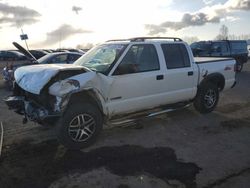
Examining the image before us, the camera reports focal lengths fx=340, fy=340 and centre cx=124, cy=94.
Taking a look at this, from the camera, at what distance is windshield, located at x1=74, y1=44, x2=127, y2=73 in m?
6.58

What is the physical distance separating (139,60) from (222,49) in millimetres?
13475

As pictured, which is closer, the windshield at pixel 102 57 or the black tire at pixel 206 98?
the windshield at pixel 102 57

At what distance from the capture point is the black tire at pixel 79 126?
229 inches

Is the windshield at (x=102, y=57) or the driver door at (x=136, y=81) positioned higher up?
the windshield at (x=102, y=57)

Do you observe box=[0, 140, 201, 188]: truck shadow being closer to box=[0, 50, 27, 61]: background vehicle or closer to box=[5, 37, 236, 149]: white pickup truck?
box=[5, 37, 236, 149]: white pickup truck

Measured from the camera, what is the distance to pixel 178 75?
7.55 m

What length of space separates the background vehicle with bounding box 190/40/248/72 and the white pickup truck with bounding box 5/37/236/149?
10.8 metres

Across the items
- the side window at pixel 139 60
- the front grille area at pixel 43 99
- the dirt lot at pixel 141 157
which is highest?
the side window at pixel 139 60

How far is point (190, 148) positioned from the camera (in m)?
6.05

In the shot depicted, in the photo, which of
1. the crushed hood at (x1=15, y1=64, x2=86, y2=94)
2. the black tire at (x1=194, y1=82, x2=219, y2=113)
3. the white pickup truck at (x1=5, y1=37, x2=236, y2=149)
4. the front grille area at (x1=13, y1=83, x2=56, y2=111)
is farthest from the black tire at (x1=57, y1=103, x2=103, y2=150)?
the black tire at (x1=194, y1=82, x2=219, y2=113)

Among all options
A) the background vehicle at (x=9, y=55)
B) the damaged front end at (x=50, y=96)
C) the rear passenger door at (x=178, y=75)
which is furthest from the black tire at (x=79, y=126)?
the background vehicle at (x=9, y=55)

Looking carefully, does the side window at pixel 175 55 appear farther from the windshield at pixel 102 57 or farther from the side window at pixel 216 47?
the side window at pixel 216 47

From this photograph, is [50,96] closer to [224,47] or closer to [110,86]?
[110,86]

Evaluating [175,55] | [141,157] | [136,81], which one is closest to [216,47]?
[175,55]
